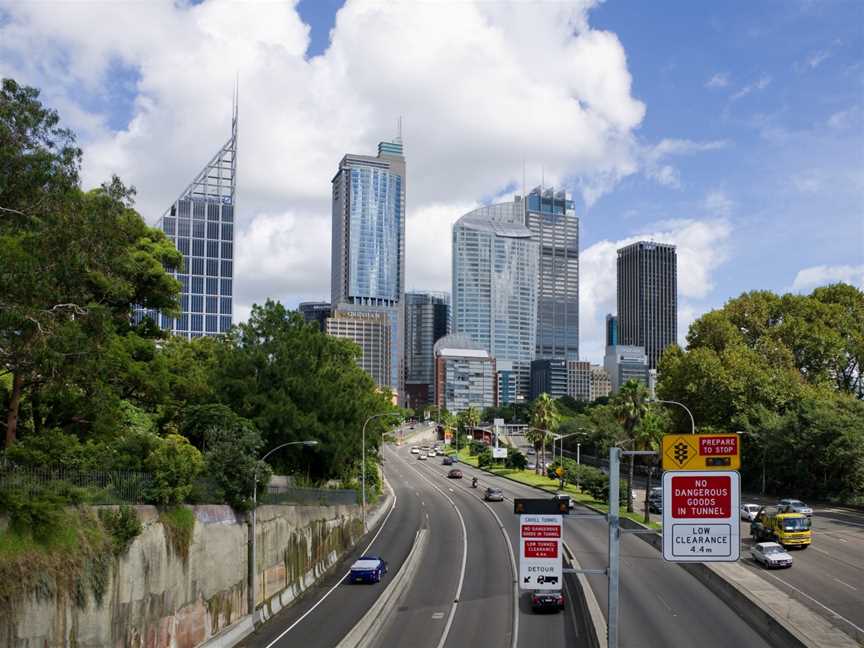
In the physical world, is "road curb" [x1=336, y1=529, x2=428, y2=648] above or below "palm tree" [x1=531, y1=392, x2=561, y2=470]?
below

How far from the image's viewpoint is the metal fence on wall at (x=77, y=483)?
1020 inches

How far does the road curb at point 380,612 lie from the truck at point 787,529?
922 inches

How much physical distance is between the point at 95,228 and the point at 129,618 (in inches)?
518

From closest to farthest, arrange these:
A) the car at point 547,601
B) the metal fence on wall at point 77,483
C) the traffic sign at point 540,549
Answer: the traffic sign at point 540,549
the metal fence on wall at point 77,483
the car at point 547,601

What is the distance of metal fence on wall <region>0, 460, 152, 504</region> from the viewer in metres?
25.9

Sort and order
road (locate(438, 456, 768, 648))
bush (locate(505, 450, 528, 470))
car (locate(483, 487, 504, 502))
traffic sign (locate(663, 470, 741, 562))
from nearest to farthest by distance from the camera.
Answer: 1. traffic sign (locate(663, 470, 741, 562))
2. road (locate(438, 456, 768, 648))
3. car (locate(483, 487, 504, 502))
4. bush (locate(505, 450, 528, 470))

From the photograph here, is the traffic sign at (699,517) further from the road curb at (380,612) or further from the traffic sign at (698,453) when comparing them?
the road curb at (380,612)

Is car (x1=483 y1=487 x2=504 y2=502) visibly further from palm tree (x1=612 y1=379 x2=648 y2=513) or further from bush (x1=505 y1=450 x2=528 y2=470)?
bush (x1=505 y1=450 x2=528 y2=470)

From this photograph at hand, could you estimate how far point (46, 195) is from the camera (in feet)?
85.9

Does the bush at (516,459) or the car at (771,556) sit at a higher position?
the car at (771,556)

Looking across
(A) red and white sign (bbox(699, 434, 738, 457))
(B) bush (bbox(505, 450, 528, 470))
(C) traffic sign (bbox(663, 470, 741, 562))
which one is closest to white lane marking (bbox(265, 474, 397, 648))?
(C) traffic sign (bbox(663, 470, 741, 562))

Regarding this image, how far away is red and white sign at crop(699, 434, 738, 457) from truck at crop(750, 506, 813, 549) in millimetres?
42562

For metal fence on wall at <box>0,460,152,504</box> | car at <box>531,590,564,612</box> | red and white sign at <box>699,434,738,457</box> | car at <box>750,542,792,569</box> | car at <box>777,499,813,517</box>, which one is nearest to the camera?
red and white sign at <box>699,434,738,457</box>

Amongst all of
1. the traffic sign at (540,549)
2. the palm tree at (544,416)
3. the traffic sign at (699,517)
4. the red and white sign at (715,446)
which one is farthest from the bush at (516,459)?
the red and white sign at (715,446)
